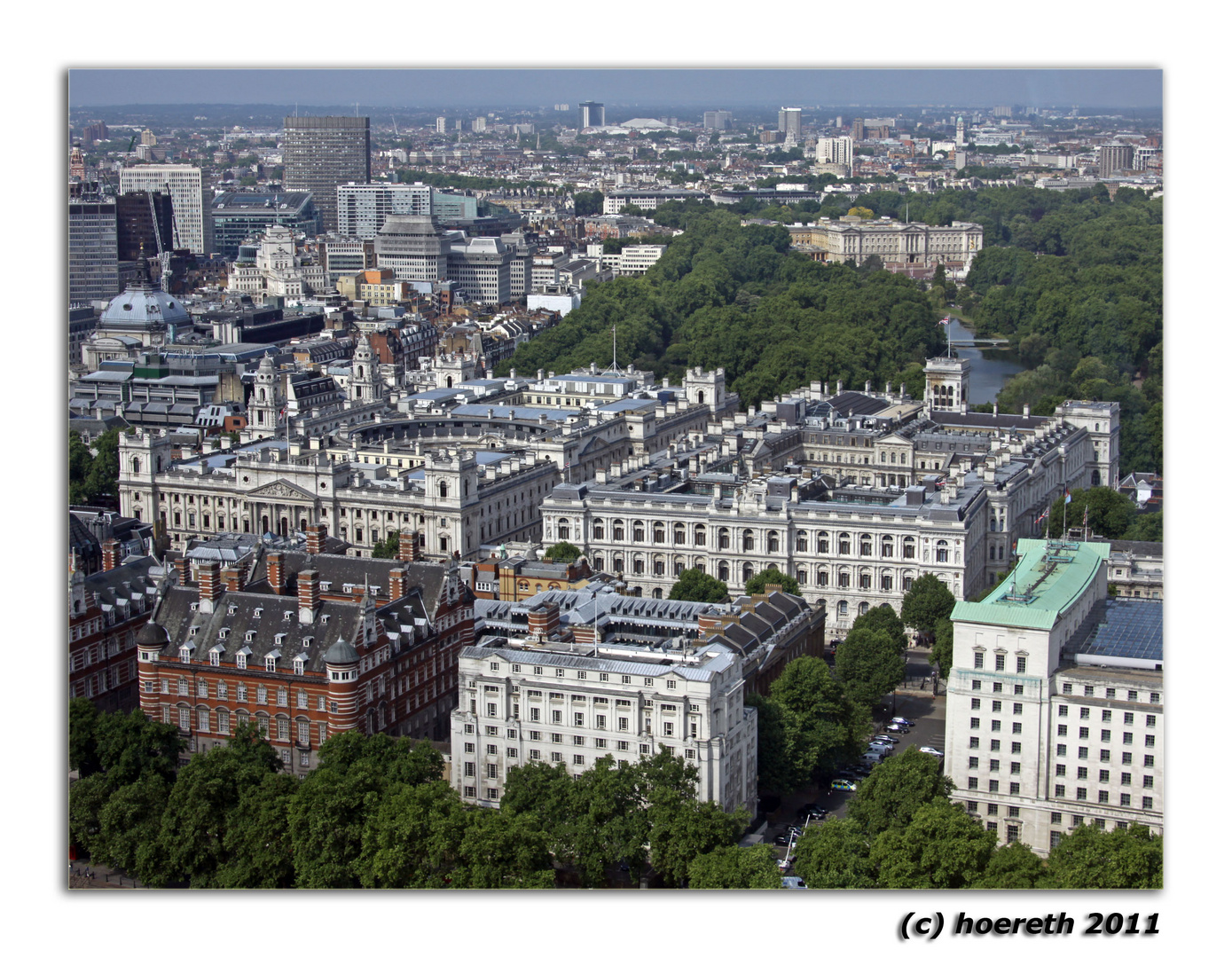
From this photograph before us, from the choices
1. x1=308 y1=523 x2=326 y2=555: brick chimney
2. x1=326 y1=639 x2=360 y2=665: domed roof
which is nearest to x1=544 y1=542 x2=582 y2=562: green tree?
x1=308 y1=523 x2=326 y2=555: brick chimney

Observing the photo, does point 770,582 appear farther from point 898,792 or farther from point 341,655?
point 341,655

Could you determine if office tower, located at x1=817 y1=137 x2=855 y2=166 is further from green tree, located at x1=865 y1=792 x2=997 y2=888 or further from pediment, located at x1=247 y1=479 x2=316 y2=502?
green tree, located at x1=865 y1=792 x2=997 y2=888

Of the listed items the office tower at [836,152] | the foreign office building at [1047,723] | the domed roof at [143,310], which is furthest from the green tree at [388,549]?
the office tower at [836,152]

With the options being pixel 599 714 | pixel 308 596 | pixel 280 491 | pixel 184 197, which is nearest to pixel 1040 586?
pixel 599 714

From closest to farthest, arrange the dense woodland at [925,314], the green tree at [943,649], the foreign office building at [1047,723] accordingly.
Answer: the foreign office building at [1047,723] < the green tree at [943,649] < the dense woodland at [925,314]

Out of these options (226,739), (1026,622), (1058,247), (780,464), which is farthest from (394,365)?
(1026,622)

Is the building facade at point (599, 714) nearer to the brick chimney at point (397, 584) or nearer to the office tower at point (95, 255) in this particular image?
the brick chimney at point (397, 584)
